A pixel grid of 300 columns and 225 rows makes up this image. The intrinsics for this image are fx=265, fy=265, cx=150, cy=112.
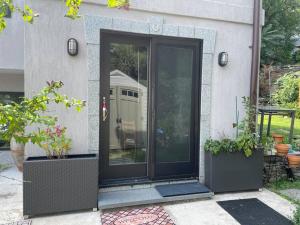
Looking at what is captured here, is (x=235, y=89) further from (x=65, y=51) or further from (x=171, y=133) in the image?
(x=65, y=51)

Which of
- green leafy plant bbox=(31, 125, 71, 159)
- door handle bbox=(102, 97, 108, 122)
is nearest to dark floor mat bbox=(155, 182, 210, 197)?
door handle bbox=(102, 97, 108, 122)

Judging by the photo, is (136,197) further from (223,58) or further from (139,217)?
(223,58)

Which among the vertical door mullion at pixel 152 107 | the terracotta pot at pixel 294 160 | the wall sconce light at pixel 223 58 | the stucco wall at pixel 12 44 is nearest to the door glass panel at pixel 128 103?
the vertical door mullion at pixel 152 107

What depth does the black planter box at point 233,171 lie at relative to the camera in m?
4.30

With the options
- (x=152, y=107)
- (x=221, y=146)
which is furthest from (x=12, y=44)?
(x=221, y=146)

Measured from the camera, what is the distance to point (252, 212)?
371 cm

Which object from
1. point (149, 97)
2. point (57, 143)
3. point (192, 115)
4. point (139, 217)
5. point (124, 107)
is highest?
point (149, 97)

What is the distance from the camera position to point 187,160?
468 centimetres

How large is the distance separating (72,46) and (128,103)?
1.25m

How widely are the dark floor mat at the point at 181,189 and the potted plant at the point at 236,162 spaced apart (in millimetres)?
197

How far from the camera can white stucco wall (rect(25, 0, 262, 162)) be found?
3773 millimetres

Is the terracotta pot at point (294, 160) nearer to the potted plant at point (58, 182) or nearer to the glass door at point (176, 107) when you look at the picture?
the glass door at point (176, 107)

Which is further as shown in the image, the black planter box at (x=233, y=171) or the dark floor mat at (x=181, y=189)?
the black planter box at (x=233, y=171)

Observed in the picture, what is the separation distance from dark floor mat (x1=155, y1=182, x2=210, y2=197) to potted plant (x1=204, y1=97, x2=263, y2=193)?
197 millimetres
